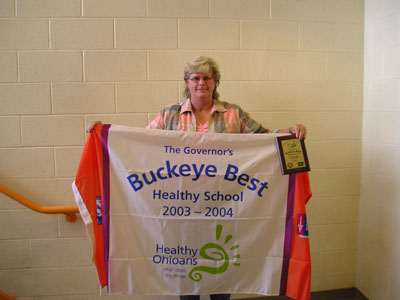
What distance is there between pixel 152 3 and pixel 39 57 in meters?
0.79

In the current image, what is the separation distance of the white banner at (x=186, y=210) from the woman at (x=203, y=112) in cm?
13

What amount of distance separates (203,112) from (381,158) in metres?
1.24

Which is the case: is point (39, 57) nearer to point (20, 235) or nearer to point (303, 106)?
point (20, 235)

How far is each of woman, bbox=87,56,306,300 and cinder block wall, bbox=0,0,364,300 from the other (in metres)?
0.38

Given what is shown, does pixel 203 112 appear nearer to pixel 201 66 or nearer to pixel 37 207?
pixel 201 66

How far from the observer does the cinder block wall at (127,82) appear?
2.05m

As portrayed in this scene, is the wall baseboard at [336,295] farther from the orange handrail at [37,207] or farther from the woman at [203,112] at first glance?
the orange handrail at [37,207]

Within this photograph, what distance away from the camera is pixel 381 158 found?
2119 mm

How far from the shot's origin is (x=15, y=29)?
79.4 inches

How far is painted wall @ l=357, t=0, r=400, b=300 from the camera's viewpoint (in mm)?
1992

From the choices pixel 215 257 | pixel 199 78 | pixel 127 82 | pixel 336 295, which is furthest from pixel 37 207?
pixel 336 295

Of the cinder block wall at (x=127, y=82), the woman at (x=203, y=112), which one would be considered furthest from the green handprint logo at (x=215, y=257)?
the cinder block wall at (x=127, y=82)

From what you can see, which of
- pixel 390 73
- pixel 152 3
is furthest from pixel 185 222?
Answer: pixel 390 73

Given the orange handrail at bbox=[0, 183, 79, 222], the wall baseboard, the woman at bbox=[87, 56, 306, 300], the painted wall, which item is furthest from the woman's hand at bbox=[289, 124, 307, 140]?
the orange handrail at bbox=[0, 183, 79, 222]
